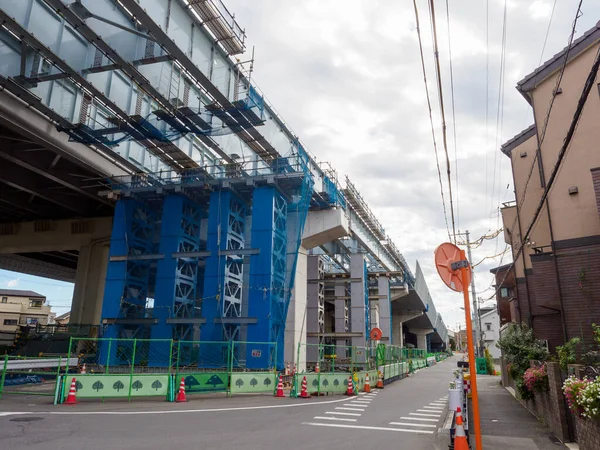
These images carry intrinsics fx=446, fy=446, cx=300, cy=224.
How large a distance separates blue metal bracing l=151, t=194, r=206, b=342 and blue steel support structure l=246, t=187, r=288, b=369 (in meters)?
4.28

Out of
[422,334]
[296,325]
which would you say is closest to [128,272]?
[296,325]

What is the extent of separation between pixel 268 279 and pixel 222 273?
118 inches

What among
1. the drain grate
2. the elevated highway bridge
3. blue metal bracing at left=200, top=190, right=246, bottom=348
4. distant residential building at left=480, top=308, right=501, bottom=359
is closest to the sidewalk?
the drain grate

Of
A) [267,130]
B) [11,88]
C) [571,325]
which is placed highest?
[267,130]

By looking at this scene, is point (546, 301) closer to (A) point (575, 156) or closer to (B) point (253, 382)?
(A) point (575, 156)

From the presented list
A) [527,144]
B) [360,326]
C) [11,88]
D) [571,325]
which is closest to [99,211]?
[11,88]

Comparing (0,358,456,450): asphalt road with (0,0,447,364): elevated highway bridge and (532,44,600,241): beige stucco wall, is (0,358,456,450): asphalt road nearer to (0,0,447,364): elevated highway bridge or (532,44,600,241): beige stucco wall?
(532,44,600,241): beige stucco wall

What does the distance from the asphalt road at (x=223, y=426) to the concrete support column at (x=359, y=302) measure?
2186 centimetres

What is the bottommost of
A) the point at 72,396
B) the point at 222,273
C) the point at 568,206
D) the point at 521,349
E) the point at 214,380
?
the point at 72,396

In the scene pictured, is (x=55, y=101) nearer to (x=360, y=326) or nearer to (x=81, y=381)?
(x=81, y=381)

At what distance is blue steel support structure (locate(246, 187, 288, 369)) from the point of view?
23984 mm

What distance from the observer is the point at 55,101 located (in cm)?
2127

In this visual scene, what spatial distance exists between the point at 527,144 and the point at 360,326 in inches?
832

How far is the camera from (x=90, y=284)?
3825 cm
